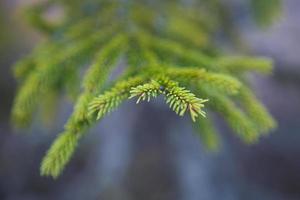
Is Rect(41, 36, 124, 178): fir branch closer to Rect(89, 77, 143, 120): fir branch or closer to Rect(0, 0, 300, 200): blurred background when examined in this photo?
Rect(89, 77, 143, 120): fir branch

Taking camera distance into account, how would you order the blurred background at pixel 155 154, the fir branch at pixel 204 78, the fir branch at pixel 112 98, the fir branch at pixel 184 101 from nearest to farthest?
1. the fir branch at pixel 184 101
2. the fir branch at pixel 112 98
3. the fir branch at pixel 204 78
4. the blurred background at pixel 155 154

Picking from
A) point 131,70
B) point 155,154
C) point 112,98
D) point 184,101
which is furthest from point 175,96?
point 155,154

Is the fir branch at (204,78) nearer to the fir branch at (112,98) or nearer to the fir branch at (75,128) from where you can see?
the fir branch at (112,98)

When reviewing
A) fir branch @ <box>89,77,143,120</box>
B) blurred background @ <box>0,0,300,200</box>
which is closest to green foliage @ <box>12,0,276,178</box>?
fir branch @ <box>89,77,143,120</box>

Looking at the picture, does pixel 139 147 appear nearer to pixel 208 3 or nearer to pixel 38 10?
pixel 208 3

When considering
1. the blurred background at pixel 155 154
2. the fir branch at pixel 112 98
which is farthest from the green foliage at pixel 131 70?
the blurred background at pixel 155 154

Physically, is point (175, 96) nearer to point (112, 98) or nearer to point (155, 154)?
point (112, 98)

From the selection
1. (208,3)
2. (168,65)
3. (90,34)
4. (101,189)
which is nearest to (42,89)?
(90,34)
